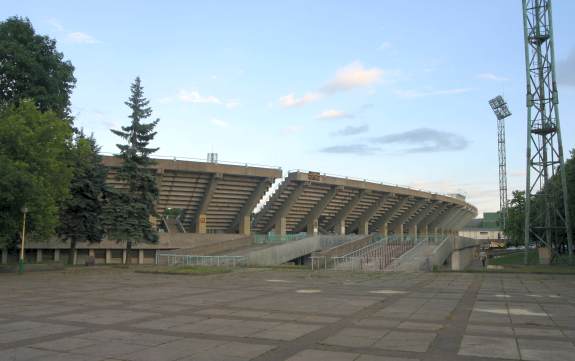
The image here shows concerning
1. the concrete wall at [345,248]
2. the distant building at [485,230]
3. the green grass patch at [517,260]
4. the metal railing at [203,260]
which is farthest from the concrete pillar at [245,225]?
the distant building at [485,230]

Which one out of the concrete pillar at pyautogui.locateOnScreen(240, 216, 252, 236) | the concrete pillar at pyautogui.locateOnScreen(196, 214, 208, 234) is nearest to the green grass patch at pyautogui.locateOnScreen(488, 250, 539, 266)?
the concrete pillar at pyautogui.locateOnScreen(240, 216, 252, 236)

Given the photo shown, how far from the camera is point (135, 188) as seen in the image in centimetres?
3394

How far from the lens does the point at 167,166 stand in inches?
1693

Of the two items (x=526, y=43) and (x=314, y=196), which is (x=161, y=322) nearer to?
(x=526, y=43)

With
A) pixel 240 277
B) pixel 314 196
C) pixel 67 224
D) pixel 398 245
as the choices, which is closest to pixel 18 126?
pixel 67 224

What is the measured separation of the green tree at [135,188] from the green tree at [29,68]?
5.20 meters

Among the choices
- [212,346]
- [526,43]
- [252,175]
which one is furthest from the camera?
[252,175]

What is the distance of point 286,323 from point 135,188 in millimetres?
26229

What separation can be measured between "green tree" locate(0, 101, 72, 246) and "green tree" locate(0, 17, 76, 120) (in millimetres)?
6931

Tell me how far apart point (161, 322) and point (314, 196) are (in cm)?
4627

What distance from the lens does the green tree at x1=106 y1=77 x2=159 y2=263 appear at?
32781 millimetres

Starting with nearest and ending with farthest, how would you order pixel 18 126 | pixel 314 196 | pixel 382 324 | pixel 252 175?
pixel 382 324
pixel 18 126
pixel 252 175
pixel 314 196

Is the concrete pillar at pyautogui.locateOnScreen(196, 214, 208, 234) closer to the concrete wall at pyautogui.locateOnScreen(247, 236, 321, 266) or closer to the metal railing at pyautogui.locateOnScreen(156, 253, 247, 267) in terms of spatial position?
the concrete wall at pyautogui.locateOnScreen(247, 236, 321, 266)

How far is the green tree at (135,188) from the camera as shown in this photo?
108ft
